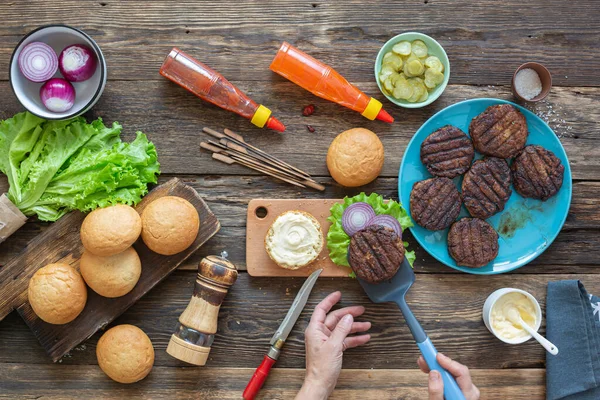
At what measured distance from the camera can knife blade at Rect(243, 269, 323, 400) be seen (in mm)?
2645

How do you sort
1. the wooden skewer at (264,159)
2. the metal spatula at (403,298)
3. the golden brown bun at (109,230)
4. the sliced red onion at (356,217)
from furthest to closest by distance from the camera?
the wooden skewer at (264,159)
the sliced red onion at (356,217)
the metal spatula at (403,298)
the golden brown bun at (109,230)

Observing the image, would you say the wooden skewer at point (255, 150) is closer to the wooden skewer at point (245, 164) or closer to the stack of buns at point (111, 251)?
the wooden skewer at point (245, 164)

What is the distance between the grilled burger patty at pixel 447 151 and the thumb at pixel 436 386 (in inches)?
37.3

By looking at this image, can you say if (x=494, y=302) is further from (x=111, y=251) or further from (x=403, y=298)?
(x=111, y=251)

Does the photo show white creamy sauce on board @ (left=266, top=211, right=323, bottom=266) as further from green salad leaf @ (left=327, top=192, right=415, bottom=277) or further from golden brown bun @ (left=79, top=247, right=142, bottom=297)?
golden brown bun @ (left=79, top=247, right=142, bottom=297)

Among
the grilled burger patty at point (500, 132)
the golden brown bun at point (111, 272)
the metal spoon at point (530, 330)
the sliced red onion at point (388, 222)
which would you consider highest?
the grilled burger patty at point (500, 132)

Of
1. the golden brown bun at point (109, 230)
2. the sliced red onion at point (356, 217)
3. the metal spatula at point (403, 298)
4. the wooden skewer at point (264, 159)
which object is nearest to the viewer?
the golden brown bun at point (109, 230)

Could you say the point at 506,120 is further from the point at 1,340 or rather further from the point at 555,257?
the point at 1,340

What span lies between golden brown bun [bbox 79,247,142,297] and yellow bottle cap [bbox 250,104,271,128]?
2.82ft

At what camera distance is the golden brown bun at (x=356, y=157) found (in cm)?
257

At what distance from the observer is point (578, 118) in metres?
2.83

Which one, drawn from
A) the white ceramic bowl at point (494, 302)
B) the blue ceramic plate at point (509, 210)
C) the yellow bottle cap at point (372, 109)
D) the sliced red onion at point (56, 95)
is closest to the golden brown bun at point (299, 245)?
the blue ceramic plate at point (509, 210)

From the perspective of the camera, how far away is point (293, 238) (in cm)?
260

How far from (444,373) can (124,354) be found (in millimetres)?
1488
